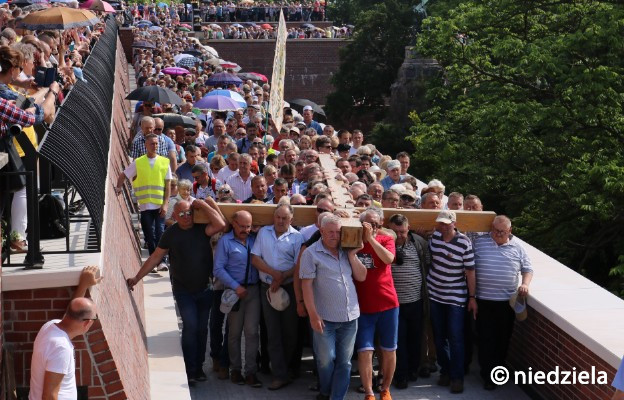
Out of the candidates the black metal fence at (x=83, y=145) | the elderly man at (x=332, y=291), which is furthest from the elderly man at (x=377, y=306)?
the black metal fence at (x=83, y=145)

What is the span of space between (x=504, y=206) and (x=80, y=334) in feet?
68.2

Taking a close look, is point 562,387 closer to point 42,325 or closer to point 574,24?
point 42,325

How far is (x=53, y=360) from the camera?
6.68 metres

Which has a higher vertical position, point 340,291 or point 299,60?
point 340,291

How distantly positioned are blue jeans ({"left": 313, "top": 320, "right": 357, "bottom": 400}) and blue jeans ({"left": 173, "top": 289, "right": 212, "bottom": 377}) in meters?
1.18

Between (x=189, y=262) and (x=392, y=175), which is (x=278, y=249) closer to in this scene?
(x=189, y=262)

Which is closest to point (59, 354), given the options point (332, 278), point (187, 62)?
point (332, 278)

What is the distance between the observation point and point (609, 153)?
2414 cm

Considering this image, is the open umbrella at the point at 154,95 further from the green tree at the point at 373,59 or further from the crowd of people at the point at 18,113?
the green tree at the point at 373,59

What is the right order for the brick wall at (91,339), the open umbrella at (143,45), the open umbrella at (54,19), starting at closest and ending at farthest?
the brick wall at (91,339), the open umbrella at (54,19), the open umbrella at (143,45)

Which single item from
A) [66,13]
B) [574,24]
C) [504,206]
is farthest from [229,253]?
[574,24]

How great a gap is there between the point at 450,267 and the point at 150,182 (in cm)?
409

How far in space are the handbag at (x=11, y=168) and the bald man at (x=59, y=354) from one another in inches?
61.6

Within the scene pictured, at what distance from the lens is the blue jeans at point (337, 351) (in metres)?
9.93
